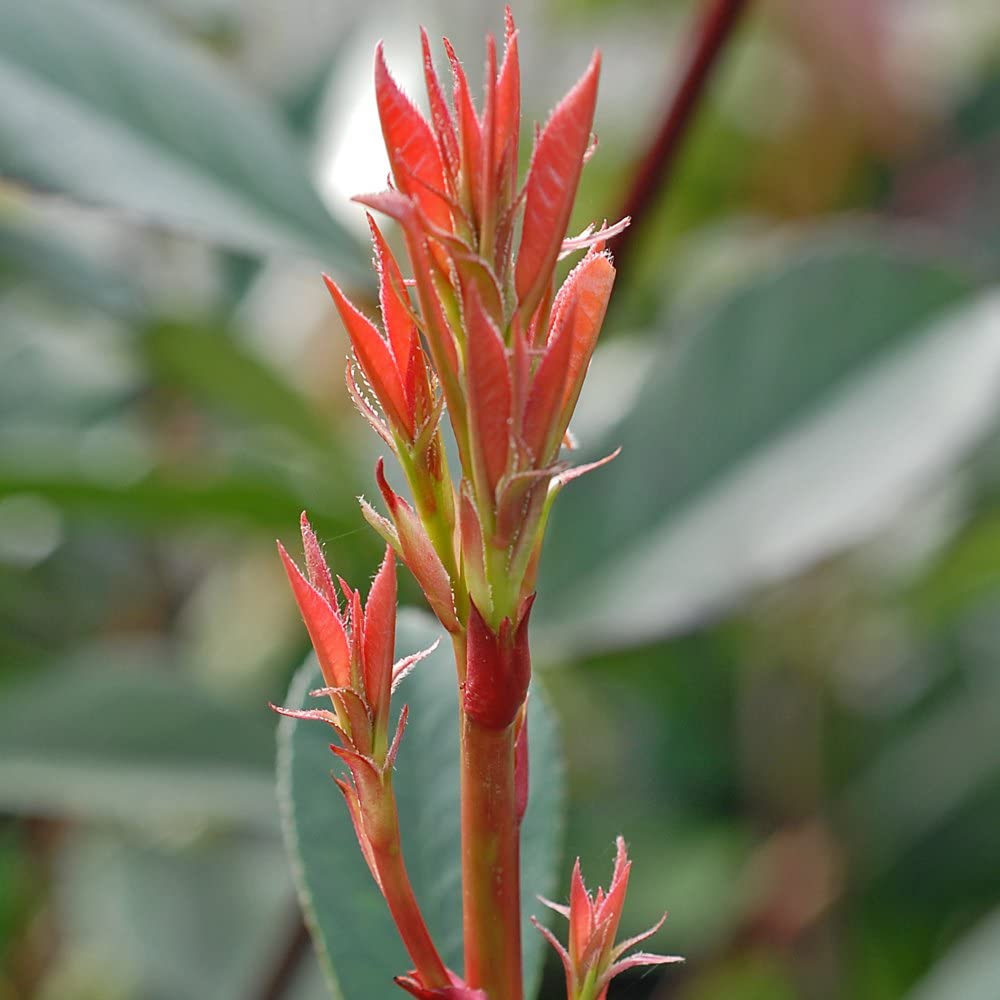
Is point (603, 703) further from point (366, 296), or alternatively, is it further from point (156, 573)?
point (366, 296)

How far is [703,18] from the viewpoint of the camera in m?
0.69

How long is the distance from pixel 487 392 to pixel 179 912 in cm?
88

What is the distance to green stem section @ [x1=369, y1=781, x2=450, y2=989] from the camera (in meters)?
0.24

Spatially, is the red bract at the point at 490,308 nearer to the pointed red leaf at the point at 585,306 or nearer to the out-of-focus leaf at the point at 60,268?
the pointed red leaf at the point at 585,306

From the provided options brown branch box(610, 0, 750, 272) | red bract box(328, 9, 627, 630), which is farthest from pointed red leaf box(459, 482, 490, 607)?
brown branch box(610, 0, 750, 272)

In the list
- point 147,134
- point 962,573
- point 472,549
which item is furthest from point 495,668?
point 962,573

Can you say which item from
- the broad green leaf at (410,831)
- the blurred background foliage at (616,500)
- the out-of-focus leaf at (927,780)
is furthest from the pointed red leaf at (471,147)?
the out-of-focus leaf at (927,780)

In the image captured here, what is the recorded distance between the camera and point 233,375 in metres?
0.94

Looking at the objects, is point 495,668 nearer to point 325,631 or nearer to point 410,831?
point 325,631

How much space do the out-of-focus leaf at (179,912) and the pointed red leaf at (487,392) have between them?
0.77 m

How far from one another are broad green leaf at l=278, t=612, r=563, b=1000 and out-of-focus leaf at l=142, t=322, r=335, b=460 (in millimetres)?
491

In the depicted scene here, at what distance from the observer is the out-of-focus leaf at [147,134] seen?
563 mm

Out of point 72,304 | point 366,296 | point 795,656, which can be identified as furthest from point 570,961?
point 795,656

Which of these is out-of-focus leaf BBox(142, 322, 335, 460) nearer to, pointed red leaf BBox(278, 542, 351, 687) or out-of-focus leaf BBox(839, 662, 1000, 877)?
out-of-focus leaf BBox(839, 662, 1000, 877)
